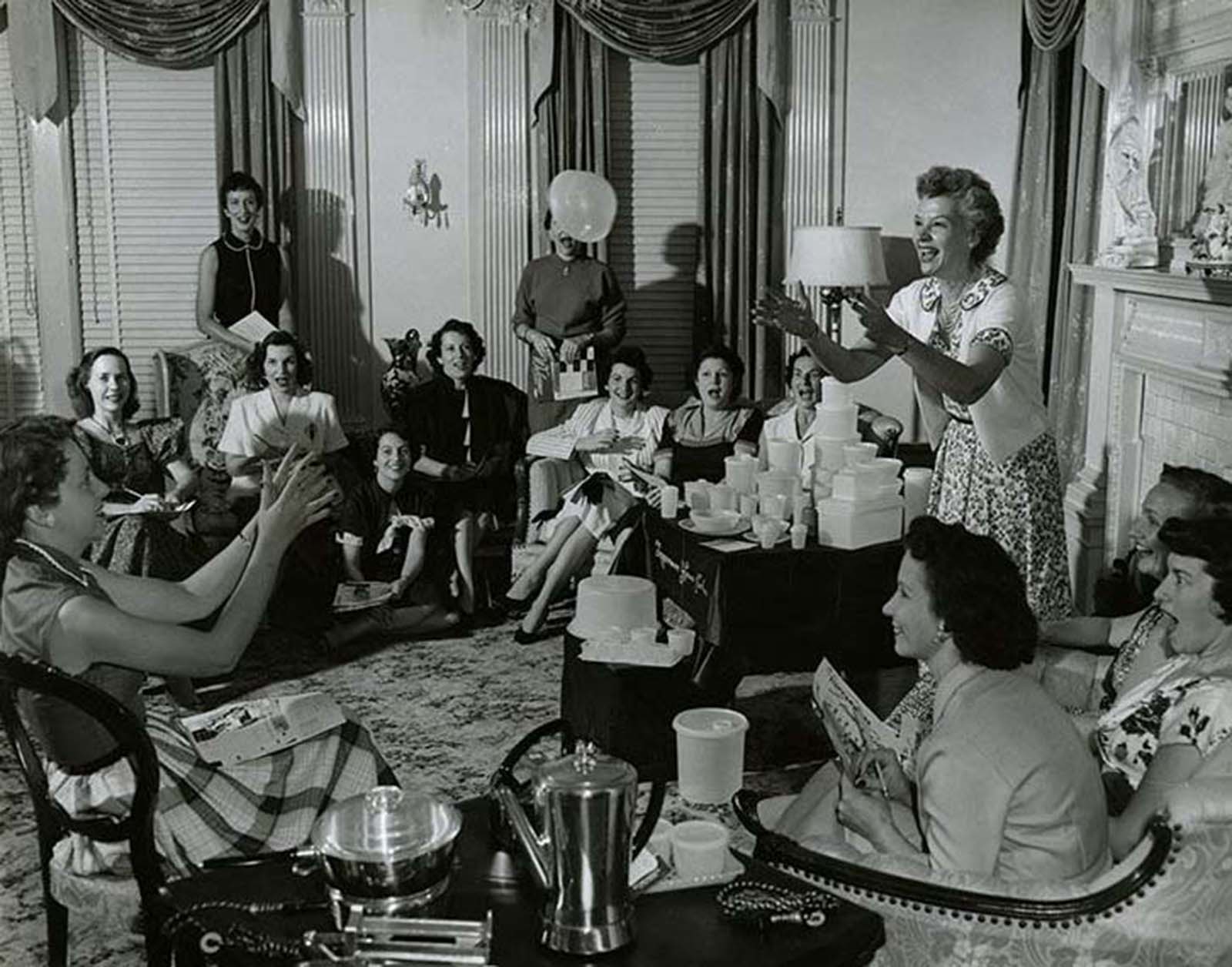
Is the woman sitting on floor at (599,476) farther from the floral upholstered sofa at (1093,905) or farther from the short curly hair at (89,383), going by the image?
the floral upholstered sofa at (1093,905)

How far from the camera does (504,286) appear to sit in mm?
7445

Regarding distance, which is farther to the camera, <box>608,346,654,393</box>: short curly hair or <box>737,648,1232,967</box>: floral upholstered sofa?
<box>608,346,654,393</box>: short curly hair

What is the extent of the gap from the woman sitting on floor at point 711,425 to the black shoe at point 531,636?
79 centimetres

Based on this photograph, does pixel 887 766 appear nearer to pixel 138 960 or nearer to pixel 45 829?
pixel 45 829

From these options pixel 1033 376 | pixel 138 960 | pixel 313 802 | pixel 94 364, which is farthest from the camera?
pixel 94 364

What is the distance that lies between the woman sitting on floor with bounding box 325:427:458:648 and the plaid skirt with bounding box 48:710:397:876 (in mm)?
2910

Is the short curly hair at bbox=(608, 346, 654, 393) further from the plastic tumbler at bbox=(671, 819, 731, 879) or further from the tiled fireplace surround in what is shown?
the plastic tumbler at bbox=(671, 819, 731, 879)

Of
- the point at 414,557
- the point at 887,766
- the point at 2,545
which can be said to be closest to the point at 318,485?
the point at 2,545

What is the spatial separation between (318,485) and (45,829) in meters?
0.79

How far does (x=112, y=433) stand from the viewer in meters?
5.78

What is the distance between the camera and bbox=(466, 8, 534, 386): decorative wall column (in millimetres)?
7262

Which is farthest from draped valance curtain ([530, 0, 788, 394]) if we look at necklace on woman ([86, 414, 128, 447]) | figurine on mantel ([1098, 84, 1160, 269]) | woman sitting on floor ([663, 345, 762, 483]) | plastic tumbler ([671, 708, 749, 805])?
plastic tumbler ([671, 708, 749, 805])

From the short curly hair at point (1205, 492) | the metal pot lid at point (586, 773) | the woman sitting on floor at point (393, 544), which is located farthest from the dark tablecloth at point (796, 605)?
the metal pot lid at point (586, 773)

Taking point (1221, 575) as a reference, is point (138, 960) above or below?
below
